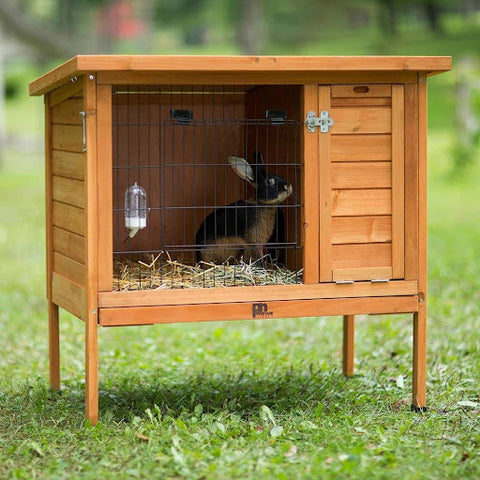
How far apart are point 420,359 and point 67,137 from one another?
92.0 inches

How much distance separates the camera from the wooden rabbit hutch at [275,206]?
4887 millimetres

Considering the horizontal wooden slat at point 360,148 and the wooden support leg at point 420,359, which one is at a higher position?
the horizontal wooden slat at point 360,148

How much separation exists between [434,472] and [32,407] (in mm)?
2371

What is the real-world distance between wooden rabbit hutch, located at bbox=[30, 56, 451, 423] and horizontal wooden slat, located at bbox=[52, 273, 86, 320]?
0.01 m

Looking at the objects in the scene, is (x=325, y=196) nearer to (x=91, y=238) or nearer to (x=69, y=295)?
(x=91, y=238)

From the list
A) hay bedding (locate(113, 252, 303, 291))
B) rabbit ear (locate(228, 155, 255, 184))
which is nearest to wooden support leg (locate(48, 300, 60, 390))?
hay bedding (locate(113, 252, 303, 291))

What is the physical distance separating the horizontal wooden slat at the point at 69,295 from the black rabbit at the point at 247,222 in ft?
2.65

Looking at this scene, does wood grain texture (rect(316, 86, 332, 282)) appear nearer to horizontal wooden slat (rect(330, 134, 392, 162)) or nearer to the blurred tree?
horizontal wooden slat (rect(330, 134, 392, 162))

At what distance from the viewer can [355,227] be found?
5238 millimetres

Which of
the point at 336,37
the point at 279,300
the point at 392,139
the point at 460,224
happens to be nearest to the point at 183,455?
the point at 279,300

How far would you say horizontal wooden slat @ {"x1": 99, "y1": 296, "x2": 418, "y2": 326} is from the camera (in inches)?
195

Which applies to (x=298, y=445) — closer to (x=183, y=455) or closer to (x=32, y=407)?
(x=183, y=455)

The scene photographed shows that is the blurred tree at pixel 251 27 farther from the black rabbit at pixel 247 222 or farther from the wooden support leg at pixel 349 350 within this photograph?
the black rabbit at pixel 247 222

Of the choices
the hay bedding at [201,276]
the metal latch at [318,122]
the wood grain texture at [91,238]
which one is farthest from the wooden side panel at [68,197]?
the metal latch at [318,122]
